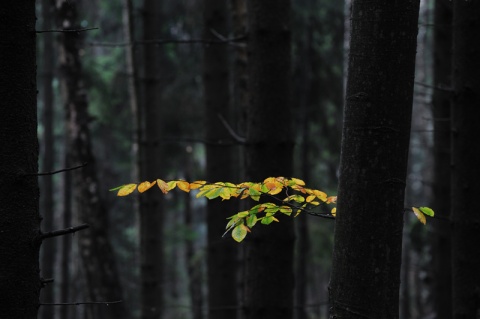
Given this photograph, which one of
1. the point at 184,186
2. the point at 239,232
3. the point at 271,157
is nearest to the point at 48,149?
the point at 271,157

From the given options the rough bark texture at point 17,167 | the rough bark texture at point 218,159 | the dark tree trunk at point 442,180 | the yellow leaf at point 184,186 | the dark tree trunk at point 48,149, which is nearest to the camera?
the rough bark texture at point 17,167

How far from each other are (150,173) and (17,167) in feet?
19.5

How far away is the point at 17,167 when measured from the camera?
7.78 ft

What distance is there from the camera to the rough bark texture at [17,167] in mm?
2346

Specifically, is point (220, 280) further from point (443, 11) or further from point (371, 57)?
point (371, 57)

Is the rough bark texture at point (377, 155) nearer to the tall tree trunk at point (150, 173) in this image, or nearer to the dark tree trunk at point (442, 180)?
the dark tree trunk at point (442, 180)

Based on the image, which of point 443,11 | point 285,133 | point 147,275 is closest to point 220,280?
point 147,275

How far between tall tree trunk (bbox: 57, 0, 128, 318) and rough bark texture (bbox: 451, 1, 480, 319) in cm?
578

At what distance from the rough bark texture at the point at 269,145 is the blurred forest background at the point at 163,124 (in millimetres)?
254

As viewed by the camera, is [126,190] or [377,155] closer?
[377,155]

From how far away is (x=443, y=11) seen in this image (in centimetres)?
734

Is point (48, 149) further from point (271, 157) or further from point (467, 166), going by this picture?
point (467, 166)

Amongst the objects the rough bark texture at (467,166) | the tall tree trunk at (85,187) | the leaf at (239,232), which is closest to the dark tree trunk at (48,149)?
the tall tree trunk at (85,187)

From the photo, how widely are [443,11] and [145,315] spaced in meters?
5.70
